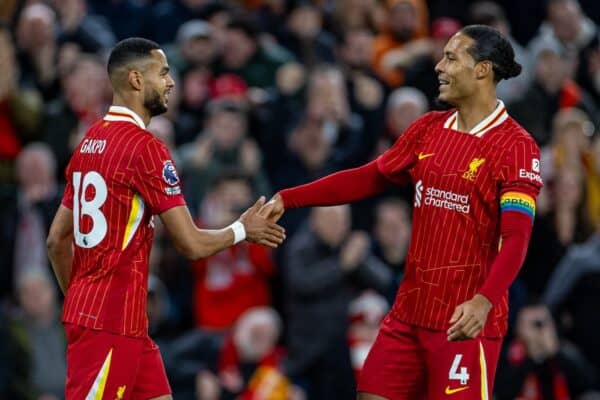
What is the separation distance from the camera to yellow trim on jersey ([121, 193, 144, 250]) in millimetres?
8023

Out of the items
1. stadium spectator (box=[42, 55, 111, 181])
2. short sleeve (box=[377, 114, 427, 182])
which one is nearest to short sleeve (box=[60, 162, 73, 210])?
short sleeve (box=[377, 114, 427, 182])

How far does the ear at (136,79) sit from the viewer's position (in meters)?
8.12

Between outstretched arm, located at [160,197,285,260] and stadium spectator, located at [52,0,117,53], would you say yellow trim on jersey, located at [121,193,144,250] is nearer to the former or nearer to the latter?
outstretched arm, located at [160,197,285,260]

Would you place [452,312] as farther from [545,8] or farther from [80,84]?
[545,8]

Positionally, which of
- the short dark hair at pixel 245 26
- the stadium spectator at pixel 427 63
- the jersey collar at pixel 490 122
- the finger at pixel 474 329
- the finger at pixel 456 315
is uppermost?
the short dark hair at pixel 245 26

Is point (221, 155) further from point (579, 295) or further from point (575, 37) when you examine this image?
point (575, 37)

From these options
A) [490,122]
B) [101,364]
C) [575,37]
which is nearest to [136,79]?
[101,364]

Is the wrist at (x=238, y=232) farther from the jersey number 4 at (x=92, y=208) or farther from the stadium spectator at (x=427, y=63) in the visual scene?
the stadium spectator at (x=427, y=63)

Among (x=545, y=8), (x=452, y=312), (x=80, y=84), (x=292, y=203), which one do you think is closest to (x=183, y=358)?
(x=80, y=84)

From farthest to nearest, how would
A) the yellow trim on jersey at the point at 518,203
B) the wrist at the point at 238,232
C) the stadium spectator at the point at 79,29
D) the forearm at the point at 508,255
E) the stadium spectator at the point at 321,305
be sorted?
the stadium spectator at the point at 79,29
the stadium spectator at the point at 321,305
the wrist at the point at 238,232
the yellow trim on jersey at the point at 518,203
the forearm at the point at 508,255

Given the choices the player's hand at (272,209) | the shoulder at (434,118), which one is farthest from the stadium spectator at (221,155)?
the shoulder at (434,118)

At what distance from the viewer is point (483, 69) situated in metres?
8.23

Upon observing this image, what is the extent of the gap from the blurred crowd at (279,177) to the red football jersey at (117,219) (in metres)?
4.03

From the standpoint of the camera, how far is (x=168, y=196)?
26.3 feet
